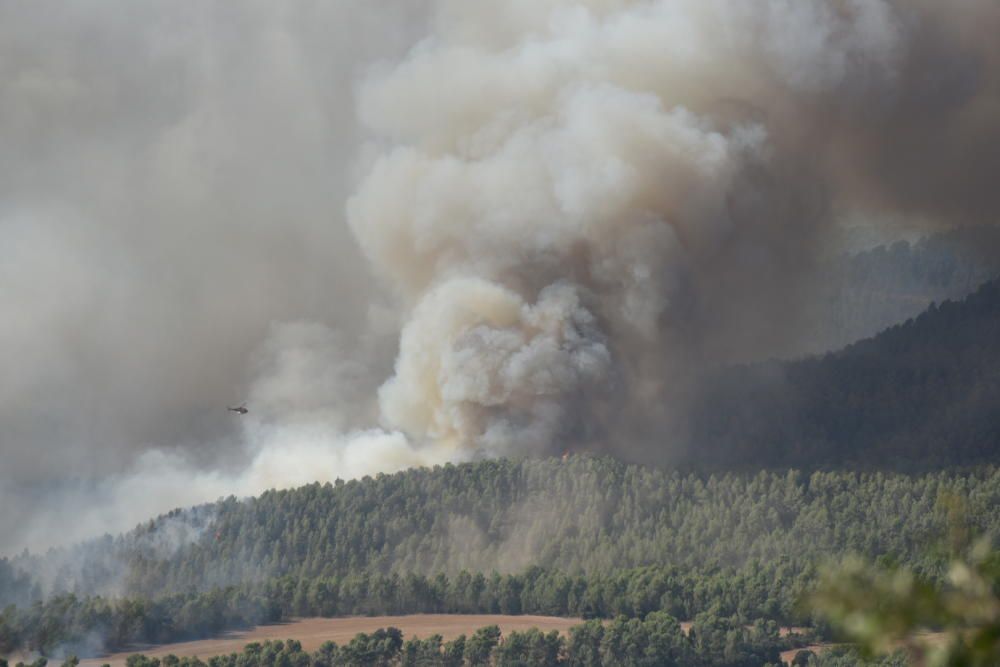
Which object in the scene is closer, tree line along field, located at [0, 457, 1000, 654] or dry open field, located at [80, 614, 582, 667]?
dry open field, located at [80, 614, 582, 667]

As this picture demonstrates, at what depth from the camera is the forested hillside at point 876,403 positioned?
329 ft

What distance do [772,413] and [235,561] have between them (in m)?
45.0

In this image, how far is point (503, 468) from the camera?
88.8 meters

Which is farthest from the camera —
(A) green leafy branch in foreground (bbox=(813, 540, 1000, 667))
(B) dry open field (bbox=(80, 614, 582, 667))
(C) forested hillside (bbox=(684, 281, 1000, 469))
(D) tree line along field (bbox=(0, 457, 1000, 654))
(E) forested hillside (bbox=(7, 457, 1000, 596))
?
(C) forested hillside (bbox=(684, 281, 1000, 469))

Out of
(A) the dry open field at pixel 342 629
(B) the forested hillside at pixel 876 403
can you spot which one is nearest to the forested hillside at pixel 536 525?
(A) the dry open field at pixel 342 629

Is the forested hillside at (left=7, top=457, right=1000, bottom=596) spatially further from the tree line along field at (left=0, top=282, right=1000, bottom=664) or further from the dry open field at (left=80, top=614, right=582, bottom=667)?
the dry open field at (left=80, top=614, right=582, bottom=667)

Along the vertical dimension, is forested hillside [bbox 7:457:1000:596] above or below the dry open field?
above

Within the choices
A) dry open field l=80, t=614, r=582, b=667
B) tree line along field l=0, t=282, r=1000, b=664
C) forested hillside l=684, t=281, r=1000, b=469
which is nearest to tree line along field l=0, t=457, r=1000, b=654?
tree line along field l=0, t=282, r=1000, b=664

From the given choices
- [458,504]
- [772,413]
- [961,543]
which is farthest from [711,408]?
[961,543]

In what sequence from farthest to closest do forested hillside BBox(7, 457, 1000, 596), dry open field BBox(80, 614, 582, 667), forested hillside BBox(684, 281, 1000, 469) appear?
forested hillside BBox(684, 281, 1000, 469), forested hillside BBox(7, 457, 1000, 596), dry open field BBox(80, 614, 582, 667)

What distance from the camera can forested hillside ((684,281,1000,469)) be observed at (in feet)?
329

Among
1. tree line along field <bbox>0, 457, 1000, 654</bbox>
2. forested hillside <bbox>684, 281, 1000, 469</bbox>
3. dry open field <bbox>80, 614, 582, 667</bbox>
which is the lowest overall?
dry open field <bbox>80, 614, 582, 667</bbox>

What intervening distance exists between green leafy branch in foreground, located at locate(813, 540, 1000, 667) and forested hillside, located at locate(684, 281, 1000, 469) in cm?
9055

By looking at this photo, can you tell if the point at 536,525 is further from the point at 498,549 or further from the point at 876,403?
the point at 876,403
